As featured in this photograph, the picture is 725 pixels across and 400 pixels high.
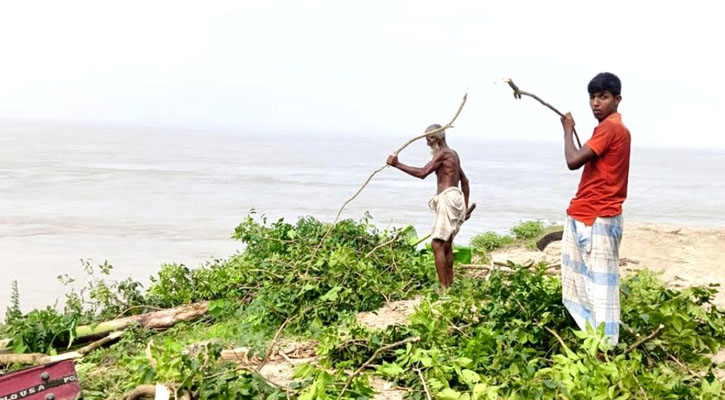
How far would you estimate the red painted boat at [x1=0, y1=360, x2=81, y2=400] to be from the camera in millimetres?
3471

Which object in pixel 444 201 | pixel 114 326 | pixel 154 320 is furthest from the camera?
pixel 444 201

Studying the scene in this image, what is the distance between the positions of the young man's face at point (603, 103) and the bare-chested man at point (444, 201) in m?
2.16

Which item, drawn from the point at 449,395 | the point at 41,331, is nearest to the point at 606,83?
the point at 449,395

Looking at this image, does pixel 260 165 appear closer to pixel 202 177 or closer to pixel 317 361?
pixel 202 177

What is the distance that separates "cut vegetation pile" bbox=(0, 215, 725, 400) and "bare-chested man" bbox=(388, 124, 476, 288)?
0.91 ft

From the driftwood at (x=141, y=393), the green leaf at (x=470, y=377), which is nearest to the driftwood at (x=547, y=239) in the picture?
the green leaf at (x=470, y=377)

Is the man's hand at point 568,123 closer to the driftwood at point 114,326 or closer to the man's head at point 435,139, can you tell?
the man's head at point 435,139

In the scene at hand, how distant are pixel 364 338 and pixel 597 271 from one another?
1.52 m

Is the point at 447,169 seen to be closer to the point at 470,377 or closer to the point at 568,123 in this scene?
the point at 568,123

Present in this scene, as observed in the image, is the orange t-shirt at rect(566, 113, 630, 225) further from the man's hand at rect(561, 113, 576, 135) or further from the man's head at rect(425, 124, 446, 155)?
the man's head at rect(425, 124, 446, 155)

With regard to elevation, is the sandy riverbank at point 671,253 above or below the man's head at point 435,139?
below

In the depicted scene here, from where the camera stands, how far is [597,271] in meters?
3.93

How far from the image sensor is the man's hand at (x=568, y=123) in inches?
160

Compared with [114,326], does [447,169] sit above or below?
above
